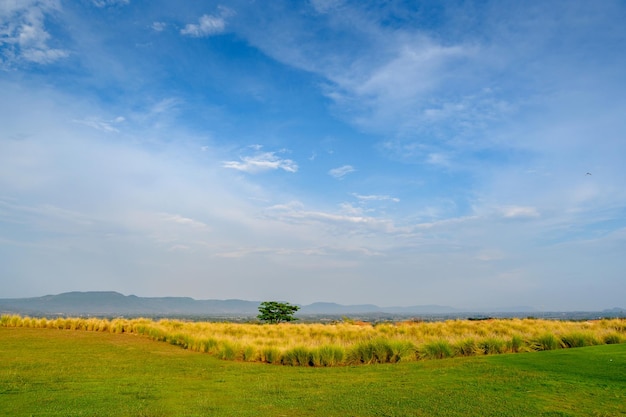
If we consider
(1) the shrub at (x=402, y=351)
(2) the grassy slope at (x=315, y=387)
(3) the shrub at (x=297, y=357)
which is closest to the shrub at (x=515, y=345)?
(2) the grassy slope at (x=315, y=387)

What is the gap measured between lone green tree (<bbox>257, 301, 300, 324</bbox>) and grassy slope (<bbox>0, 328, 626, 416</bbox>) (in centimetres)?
2889

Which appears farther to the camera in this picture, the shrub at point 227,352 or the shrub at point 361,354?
the shrub at point 227,352

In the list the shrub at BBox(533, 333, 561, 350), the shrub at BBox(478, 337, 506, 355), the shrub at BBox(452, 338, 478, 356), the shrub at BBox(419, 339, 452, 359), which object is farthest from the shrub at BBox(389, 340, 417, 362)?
the shrub at BBox(533, 333, 561, 350)

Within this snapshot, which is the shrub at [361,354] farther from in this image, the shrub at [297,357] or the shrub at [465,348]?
the shrub at [465,348]

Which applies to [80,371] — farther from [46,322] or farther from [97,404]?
[46,322]

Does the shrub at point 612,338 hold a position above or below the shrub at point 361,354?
above

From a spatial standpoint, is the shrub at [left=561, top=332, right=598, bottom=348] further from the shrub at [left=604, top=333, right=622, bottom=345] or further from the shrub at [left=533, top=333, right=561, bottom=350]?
the shrub at [left=604, top=333, right=622, bottom=345]

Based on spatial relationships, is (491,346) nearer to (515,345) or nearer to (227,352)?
Result: (515,345)

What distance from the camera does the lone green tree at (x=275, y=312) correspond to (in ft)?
133

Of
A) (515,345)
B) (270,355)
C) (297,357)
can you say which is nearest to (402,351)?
(297,357)

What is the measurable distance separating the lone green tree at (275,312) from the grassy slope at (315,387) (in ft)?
94.8

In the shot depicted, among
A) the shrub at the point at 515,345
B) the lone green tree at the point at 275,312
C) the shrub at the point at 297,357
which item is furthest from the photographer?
the lone green tree at the point at 275,312

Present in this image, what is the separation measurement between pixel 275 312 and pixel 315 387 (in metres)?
33.6

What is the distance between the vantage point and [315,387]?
8.40 m
